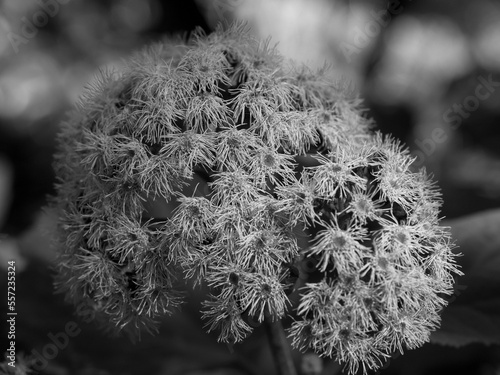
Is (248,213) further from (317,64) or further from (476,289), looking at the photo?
(317,64)

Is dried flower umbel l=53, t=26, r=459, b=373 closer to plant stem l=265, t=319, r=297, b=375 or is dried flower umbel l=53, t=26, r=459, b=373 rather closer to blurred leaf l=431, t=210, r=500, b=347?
plant stem l=265, t=319, r=297, b=375

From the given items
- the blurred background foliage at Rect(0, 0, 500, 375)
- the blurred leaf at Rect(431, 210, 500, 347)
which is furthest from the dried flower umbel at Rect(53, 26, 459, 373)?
the blurred background foliage at Rect(0, 0, 500, 375)

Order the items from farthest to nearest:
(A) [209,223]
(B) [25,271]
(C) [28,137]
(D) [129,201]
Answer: (C) [28,137], (B) [25,271], (D) [129,201], (A) [209,223]

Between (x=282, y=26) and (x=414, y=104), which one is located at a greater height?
(x=282, y=26)

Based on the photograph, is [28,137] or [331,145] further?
[28,137]

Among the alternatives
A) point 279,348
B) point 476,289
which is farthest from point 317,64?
point 279,348

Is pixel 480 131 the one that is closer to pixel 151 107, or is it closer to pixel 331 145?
pixel 331 145

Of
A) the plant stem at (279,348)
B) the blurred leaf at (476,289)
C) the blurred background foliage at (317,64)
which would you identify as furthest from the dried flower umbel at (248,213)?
the blurred background foliage at (317,64)

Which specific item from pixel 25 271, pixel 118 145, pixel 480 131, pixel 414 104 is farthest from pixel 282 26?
pixel 118 145
